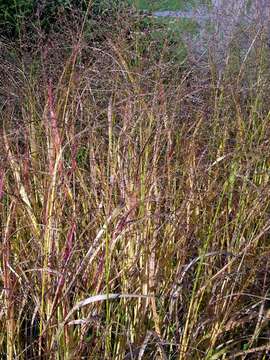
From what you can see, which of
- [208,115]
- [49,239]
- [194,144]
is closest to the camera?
[49,239]

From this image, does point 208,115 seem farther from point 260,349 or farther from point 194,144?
point 260,349

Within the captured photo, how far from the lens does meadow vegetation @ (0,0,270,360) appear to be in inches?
69.6

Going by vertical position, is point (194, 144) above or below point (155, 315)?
above

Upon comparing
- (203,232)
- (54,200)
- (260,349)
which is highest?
(54,200)

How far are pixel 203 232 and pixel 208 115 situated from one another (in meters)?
0.54

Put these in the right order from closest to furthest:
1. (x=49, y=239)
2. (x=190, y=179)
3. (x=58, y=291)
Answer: (x=58, y=291), (x=49, y=239), (x=190, y=179)

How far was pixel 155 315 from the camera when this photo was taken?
70.5 inches

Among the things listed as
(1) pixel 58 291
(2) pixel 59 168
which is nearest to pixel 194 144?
(2) pixel 59 168

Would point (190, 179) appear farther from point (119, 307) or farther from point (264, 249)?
point (119, 307)

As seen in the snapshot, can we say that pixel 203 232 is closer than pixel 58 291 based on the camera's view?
No

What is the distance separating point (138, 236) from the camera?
1.94 m

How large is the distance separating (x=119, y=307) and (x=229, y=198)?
1.52 feet

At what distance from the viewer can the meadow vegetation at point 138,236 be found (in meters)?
1.77

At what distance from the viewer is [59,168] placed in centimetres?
183
